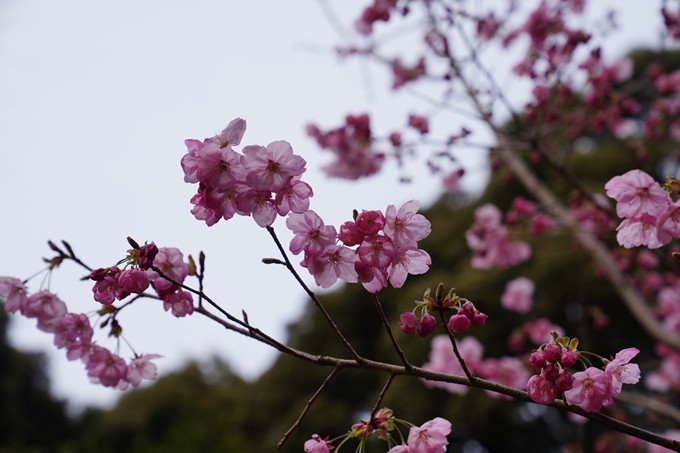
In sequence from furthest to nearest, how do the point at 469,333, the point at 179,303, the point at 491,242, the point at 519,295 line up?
the point at 469,333 < the point at 519,295 < the point at 491,242 < the point at 179,303

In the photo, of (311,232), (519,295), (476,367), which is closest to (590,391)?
(311,232)

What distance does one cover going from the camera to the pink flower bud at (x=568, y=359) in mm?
792

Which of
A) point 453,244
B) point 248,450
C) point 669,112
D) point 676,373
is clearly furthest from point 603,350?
point 248,450

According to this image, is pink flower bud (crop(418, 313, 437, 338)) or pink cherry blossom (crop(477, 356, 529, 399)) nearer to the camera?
pink flower bud (crop(418, 313, 437, 338))

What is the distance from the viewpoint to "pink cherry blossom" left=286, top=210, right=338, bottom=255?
2.82 feet

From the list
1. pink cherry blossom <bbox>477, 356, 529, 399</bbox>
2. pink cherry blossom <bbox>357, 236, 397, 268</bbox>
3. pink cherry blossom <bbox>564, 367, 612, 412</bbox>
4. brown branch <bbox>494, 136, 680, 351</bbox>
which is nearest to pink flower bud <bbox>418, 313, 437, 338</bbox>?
pink cherry blossom <bbox>357, 236, 397, 268</bbox>

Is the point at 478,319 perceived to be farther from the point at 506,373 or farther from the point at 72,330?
the point at 506,373

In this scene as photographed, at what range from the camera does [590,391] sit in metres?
0.81

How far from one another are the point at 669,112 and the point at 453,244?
10.4 ft

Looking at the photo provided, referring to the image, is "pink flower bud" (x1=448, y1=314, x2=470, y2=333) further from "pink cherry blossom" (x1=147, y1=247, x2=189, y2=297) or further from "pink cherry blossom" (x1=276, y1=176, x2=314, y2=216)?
"pink cherry blossom" (x1=147, y1=247, x2=189, y2=297)

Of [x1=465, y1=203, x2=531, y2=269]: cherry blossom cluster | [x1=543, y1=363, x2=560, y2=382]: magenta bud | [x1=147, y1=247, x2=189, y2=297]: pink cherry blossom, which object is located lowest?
[x1=147, y1=247, x2=189, y2=297]: pink cherry blossom

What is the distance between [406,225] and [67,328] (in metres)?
0.76

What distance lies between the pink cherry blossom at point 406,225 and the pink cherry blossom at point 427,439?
1.09ft

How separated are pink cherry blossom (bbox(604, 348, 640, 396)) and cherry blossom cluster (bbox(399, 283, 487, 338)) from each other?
24cm
